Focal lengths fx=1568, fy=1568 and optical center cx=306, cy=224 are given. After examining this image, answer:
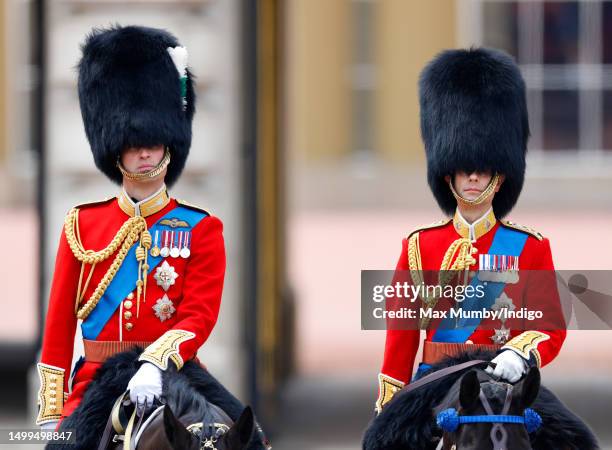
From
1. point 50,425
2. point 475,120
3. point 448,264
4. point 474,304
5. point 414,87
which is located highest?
point 414,87

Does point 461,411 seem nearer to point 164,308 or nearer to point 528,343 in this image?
point 528,343

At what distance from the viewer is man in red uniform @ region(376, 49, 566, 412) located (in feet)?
14.0

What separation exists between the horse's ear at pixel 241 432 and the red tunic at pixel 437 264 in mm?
844

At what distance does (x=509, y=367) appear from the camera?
13.0ft

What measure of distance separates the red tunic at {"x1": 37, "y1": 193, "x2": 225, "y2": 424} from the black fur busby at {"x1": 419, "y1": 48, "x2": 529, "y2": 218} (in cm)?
67

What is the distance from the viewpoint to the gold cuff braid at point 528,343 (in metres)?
4.03

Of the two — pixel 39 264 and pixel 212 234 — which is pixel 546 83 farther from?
pixel 212 234

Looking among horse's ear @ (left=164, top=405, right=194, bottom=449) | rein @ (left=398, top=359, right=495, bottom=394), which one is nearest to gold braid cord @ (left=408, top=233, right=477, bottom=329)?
rein @ (left=398, top=359, right=495, bottom=394)

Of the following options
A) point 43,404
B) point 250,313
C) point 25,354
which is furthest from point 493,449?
point 25,354

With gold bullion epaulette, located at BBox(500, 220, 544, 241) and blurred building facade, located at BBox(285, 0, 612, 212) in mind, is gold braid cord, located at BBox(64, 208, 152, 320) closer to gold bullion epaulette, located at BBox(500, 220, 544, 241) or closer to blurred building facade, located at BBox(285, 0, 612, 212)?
gold bullion epaulette, located at BBox(500, 220, 544, 241)

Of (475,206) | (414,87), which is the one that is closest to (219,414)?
(475,206)

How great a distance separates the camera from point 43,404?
14.1 feet

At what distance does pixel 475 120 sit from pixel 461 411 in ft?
3.29

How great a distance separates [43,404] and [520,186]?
146 centimetres
